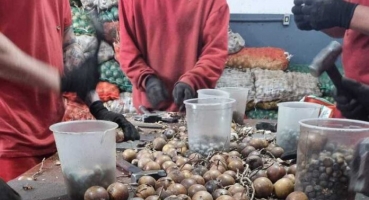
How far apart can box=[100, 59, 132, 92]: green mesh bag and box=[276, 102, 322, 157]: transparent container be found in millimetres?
2141

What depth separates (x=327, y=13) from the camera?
201 centimetres

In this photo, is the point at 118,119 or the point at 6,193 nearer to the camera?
the point at 6,193

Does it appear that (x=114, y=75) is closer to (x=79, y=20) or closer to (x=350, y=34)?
(x=79, y=20)

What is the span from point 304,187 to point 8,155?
1060mm

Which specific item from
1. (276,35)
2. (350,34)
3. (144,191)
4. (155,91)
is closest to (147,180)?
(144,191)

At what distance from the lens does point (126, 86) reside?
3658 millimetres

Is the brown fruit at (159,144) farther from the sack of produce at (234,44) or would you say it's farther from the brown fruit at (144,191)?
the sack of produce at (234,44)

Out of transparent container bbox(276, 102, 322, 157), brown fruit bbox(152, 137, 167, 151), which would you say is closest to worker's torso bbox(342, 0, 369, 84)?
transparent container bbox(276, 102, 322, 157)

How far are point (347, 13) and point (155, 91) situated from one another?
102 cm

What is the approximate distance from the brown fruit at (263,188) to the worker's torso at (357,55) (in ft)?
3.16

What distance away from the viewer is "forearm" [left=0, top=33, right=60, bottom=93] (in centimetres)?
121

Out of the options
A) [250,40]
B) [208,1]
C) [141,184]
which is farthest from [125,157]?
[250,40]

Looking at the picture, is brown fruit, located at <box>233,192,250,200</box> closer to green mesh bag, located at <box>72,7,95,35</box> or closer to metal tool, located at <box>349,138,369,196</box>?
metal tool, located at <box>349,138,369,196</box>

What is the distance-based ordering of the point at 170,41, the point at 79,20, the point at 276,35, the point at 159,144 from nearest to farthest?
the point at 159,144, the point at 170,41, the point at 79,20, the point at 276,35
